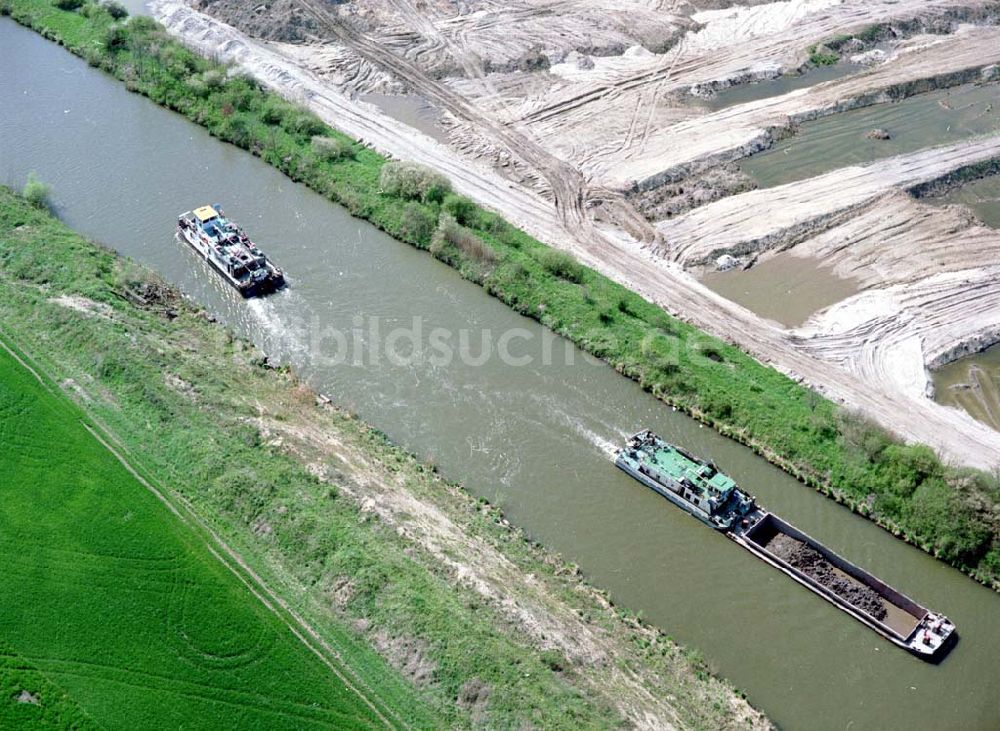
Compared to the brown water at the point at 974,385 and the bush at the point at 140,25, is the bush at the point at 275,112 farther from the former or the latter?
the brown water at the point at 974,385

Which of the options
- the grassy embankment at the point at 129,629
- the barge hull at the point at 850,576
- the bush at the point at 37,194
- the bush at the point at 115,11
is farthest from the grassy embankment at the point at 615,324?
the grassy embankment at the point at 129,629

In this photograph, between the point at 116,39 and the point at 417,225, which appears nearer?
the point at 417,225

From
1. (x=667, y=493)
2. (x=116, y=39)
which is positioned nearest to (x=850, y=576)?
(x=667, y=493)

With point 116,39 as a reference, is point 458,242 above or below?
above

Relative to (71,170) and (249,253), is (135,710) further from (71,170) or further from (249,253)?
(71,170)

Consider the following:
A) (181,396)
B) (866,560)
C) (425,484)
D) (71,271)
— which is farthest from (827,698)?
(71,271)

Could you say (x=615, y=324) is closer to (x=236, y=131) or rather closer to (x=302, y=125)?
(x=302, y=125)

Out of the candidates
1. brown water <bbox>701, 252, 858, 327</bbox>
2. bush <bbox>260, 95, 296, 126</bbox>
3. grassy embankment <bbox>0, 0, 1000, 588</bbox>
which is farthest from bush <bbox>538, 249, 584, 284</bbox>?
bush <bbox>260, 95, 296, 126</bbox>
